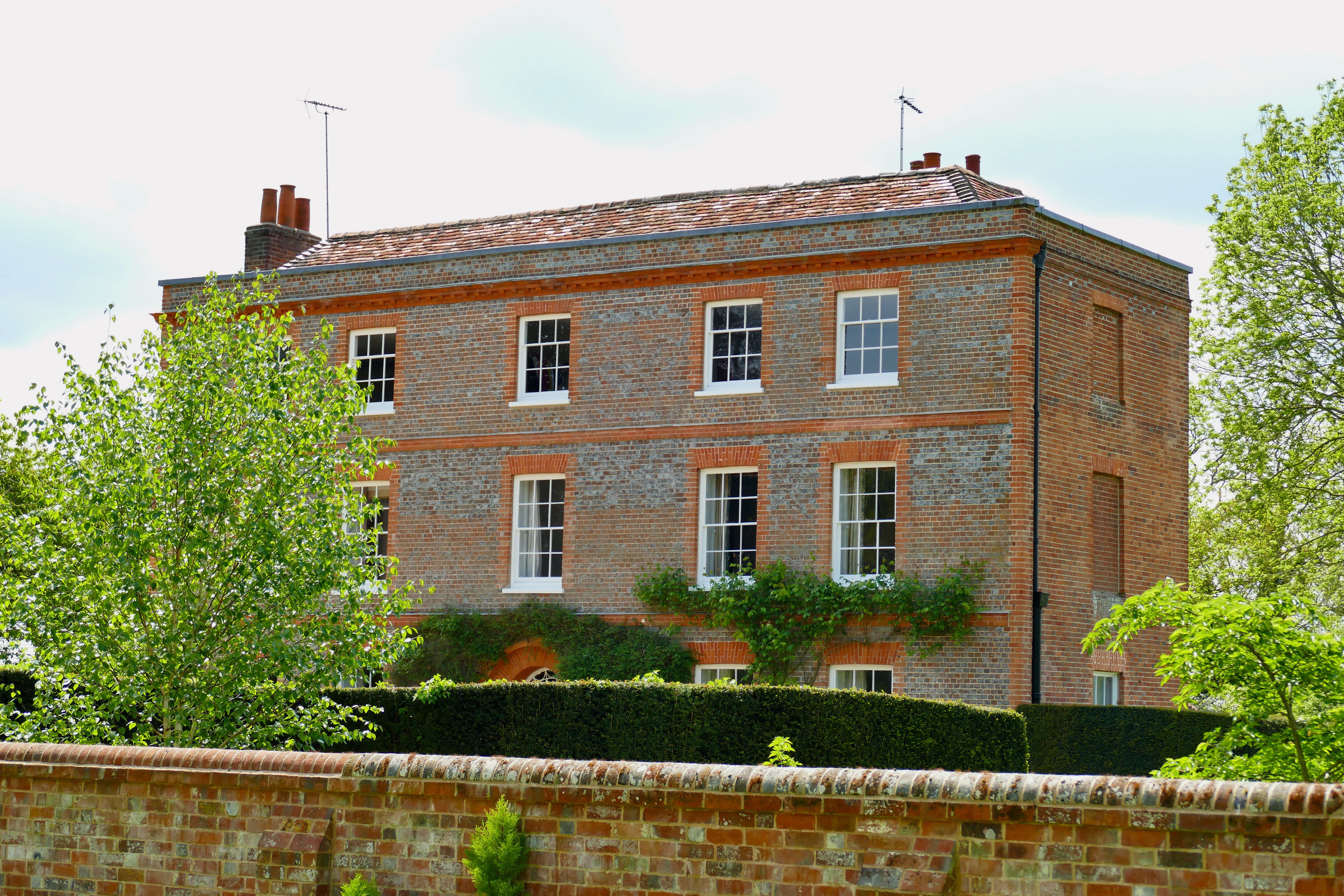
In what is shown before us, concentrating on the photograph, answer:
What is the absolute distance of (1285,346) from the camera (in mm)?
32875

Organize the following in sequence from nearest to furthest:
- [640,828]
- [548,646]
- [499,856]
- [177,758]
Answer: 1. [640,828]
2. [499,856]
3. [177,758]
4. [548,646]

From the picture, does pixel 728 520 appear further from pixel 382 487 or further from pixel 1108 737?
pixel 1108 737

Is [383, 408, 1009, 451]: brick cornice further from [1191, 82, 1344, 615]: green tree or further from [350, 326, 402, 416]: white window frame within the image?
[1191, 82, 1344, 615]: green tree

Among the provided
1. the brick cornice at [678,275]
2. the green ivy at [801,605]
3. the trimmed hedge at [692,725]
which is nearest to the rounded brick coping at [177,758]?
the trimmed hedge at [692,725]

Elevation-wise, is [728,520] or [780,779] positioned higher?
[728,520]

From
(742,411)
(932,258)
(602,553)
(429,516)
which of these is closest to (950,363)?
(932,258)

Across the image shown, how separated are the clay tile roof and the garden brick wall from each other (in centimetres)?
1780

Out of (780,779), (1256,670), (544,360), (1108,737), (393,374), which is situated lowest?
(1108,737)

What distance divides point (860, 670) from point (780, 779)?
16957 millimetres

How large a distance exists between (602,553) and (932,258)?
735 cm

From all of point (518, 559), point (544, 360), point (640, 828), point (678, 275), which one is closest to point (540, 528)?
point (518, 559)

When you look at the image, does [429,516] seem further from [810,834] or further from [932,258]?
[810,834]

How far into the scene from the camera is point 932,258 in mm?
24781

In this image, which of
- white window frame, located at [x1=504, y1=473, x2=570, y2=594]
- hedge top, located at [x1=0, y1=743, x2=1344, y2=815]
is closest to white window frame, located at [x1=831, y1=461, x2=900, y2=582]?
white window frame, located at [x1=504, y1=473, x2=570, y2=594]
